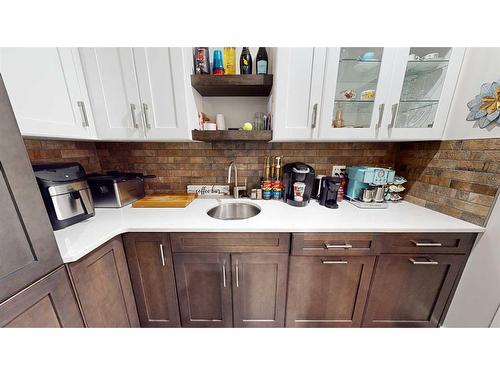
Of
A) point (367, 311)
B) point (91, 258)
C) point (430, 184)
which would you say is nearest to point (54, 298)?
point (91, 258)

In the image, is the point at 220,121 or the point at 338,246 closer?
the point at 338,246

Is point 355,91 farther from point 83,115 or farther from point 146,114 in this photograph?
point 83,115

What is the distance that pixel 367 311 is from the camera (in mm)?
1062

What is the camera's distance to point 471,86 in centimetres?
96

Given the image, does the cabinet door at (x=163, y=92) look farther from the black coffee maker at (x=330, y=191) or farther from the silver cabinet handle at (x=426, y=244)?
the silver cabinet handle at (x=426, y=244)

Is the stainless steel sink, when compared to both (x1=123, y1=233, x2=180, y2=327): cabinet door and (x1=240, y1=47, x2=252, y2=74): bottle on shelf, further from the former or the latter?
(x1=240, y1=47, x2=252, y2=74): bottle on shelf

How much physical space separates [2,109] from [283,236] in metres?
1.15

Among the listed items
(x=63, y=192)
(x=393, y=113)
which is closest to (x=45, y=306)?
(x=63, y=192)

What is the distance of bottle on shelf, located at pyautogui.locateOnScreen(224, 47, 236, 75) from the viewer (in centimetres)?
109

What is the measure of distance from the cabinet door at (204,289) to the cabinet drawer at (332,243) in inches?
16.7

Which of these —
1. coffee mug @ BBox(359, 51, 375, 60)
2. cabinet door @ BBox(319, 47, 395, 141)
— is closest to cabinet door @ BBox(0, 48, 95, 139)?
cabinet door @ BBox(319, 47, 395, 141)

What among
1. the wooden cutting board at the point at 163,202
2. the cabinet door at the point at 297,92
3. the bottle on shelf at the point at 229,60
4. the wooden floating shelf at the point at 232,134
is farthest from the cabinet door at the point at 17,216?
the cabinet door at the point at 297,92

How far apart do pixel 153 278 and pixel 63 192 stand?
2.14 ft
